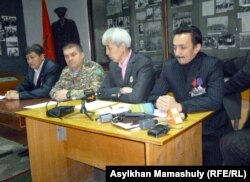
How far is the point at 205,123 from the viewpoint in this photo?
191cm

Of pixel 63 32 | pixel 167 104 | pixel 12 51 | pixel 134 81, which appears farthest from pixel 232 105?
pixel 12 51

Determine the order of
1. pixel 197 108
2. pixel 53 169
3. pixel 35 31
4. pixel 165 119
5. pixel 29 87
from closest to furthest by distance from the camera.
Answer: pixel 165 119 → pixel 197 108 → pixel 53 169 → pixel 29 87 → pixel 35 31

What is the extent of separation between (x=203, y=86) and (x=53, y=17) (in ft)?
11.7

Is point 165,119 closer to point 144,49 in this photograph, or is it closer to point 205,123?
point 205,123

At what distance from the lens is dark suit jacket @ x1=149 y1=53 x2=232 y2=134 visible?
1.72 m

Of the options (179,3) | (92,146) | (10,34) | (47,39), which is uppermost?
(179,3)

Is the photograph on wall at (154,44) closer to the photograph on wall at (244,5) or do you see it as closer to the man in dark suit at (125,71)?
the photograph on wall at (244,5)

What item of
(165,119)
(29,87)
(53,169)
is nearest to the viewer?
(165,119)

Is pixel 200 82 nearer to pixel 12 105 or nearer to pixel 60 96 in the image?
pixel 60 96

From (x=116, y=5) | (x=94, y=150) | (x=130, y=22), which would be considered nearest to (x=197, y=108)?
(x=94, y=150)

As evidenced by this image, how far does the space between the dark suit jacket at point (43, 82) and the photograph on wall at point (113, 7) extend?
155cm

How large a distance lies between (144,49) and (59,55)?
1370 millimetres

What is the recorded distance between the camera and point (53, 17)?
15.6ft

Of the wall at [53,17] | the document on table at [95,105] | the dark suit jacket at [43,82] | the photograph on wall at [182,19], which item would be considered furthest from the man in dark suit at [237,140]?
the wall at [53,17]
